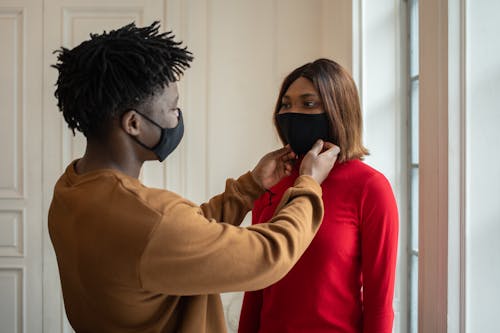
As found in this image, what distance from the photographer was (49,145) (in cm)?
284

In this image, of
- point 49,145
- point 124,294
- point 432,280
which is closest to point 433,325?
point 432,280

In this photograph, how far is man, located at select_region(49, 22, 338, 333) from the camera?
0.93 m

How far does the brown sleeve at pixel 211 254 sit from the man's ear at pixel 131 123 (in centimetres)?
18

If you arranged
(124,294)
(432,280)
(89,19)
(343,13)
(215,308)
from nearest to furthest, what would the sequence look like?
1. (124,294)
2. (215,308)
3. (432,280)
4. (343,13)
5. (89,19)

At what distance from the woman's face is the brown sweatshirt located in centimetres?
34

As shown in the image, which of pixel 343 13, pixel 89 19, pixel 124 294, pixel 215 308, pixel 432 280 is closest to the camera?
pixel 124 294

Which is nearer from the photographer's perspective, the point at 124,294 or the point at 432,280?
the point at 124,294

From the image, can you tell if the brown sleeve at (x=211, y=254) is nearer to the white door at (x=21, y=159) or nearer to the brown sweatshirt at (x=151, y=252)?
the brown sweatshirt at (x=151, y=252)

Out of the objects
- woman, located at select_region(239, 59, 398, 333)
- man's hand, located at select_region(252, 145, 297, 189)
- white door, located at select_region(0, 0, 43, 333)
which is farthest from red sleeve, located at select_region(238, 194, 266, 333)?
white door, located at select_region(0, 0, 43, 333)

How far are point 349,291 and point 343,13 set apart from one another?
152 cm

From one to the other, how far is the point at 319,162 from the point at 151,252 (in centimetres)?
51

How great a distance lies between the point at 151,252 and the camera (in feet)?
3.01
